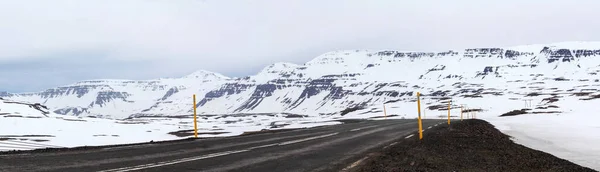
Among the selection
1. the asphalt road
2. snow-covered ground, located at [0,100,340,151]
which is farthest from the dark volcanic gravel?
snow-covered ground, located at [0,100,340,151]

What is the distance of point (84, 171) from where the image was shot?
9.57 m

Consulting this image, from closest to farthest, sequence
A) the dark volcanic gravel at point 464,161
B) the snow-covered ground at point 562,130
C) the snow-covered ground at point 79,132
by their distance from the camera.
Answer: the dark volcanic gravel at point 464,161
the snow-covered ground at point 562,130
the snow-covered ground at point 79,132

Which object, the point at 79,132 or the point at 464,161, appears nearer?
the point at 464,161

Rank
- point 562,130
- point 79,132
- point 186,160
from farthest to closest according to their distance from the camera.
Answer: point 79,132, point 562,130, point 186,160

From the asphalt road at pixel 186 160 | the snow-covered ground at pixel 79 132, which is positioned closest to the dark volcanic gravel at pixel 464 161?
the asphalt road at pixel 186 160

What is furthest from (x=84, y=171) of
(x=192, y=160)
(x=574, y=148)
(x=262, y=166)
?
(x=574, y=148)

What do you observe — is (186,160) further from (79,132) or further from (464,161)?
(79,132)

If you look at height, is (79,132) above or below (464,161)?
below

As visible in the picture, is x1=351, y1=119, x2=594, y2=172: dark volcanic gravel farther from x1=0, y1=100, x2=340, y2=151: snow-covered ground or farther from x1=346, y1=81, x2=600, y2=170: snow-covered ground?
x1=0, y1=100, x2=340, y2=151: snow-covered ground

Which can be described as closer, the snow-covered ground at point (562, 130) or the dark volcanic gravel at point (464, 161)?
the dark volcanic gravel at point (464, 161)

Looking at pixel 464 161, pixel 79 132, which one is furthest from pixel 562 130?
pixel 79 132

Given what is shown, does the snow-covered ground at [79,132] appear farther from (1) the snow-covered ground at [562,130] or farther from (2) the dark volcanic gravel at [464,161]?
(1) the snow-covered ground at [562,130]

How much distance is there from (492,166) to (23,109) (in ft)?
473

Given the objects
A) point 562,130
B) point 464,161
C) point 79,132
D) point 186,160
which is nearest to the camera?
point 186,160
